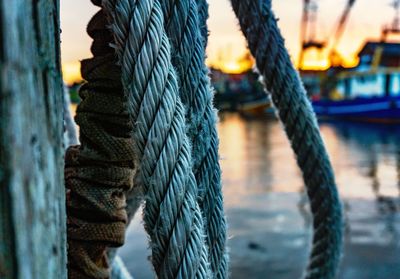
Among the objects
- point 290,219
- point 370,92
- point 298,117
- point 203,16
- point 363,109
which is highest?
point 203,16

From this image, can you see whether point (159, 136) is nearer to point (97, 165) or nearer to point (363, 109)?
point (97, 165)

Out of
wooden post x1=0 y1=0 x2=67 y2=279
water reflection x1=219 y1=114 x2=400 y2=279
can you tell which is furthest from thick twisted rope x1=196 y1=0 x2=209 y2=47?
water reflection x1=219 y1=114 x2=400 y2=279

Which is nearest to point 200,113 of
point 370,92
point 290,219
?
point 290,219

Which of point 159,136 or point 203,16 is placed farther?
point 203,16

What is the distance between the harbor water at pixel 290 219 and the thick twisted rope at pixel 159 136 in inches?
21.1

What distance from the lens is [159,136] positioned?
85 centimetres

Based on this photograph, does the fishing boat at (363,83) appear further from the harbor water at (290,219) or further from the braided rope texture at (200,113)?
the braided rope texture at (200,113)

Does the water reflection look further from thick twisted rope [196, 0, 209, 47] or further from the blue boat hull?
the blue boat hull

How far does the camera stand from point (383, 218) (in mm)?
6184

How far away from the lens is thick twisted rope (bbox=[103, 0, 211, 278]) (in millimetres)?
842

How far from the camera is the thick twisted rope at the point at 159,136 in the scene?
0.84m

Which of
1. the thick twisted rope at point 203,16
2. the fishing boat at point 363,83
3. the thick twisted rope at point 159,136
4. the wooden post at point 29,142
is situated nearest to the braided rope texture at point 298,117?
the thick twisted rope at point 203,16

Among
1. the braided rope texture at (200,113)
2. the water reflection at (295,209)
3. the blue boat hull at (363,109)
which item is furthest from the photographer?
the blue boat hull at (363,109)

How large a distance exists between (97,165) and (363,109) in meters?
22.8
